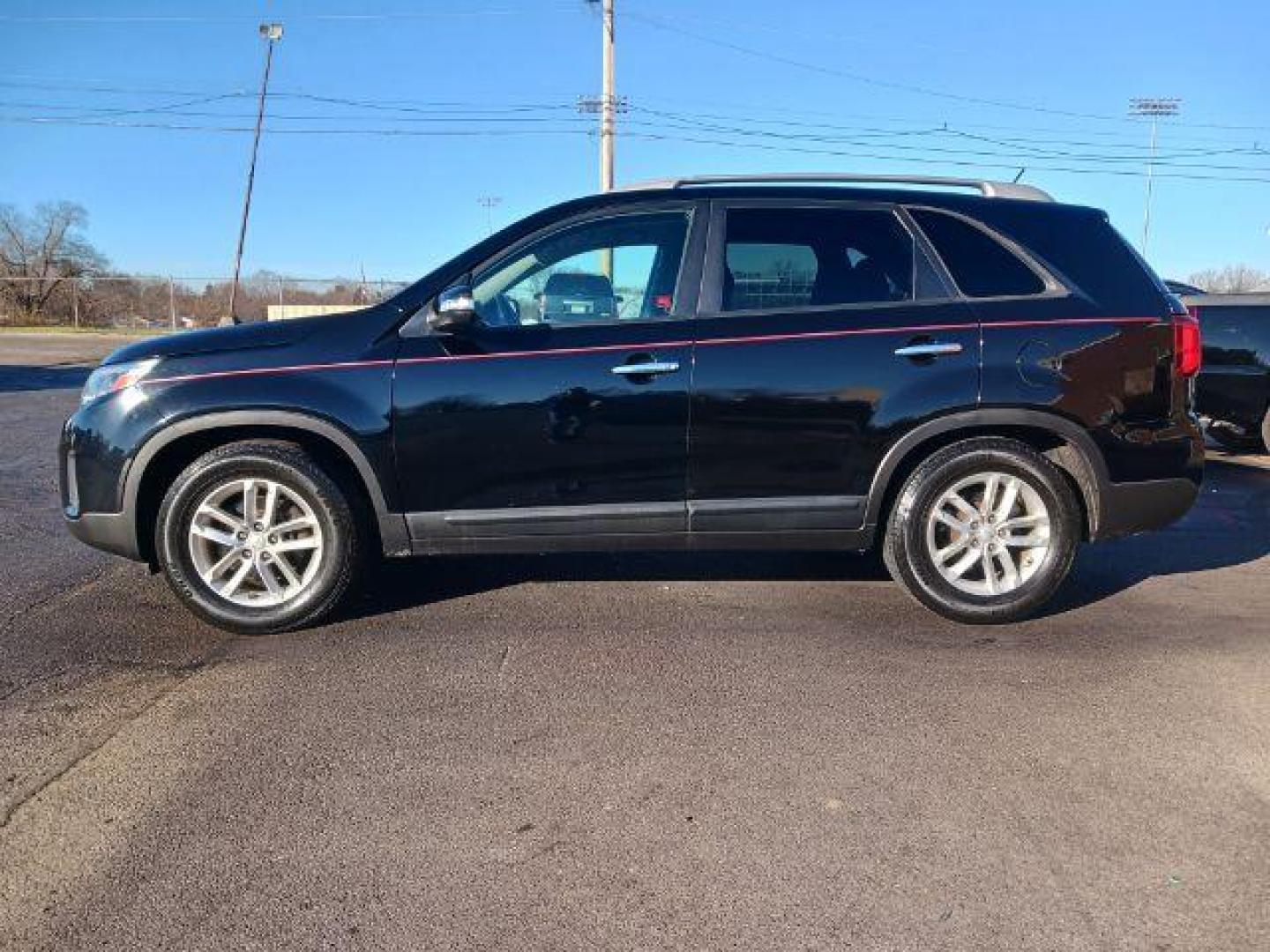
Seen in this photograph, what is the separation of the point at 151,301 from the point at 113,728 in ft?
118

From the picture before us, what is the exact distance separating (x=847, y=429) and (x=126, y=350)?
3235 mm

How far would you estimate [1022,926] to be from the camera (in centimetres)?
223

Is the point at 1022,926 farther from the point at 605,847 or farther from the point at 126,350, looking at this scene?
the point at 126,350

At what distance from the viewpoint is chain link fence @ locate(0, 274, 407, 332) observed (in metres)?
29.3

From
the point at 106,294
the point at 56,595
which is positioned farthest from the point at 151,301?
the point at 56,595

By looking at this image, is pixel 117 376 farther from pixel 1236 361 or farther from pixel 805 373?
pixel 1236 361

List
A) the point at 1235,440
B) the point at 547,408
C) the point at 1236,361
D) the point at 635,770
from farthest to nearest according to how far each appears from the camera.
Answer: the point at 1235,440, the point at 1236,361, the point at 547,408, the point at 635,770

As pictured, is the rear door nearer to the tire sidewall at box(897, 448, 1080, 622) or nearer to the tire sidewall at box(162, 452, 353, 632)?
the tire sidewall at box(897, 448, 1080, 622)

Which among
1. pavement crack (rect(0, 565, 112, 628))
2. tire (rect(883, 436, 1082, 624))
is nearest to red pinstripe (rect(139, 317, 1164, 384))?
tire (rect(883, 436, 1082, 624))

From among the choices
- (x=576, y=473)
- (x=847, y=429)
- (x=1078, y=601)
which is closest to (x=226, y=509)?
(x=576, y=473)

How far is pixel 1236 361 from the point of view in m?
8.91

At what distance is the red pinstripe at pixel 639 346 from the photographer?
4047mm

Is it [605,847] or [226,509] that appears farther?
[226,509]

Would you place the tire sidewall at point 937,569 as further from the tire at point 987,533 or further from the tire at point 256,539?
the tire at point 256,539
